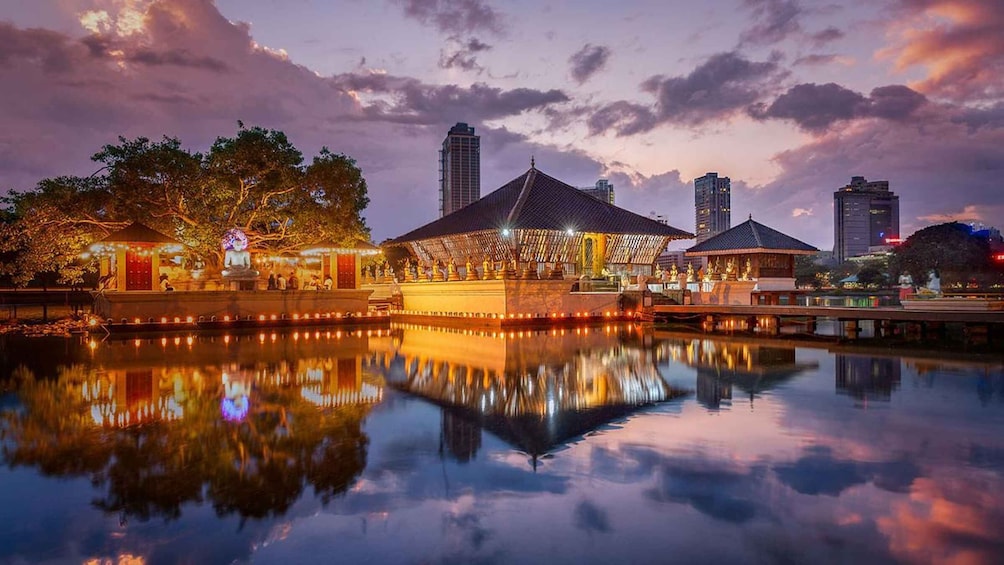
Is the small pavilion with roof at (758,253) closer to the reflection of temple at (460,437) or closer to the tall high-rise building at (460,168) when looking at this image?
the reflection of temple at (460,437)

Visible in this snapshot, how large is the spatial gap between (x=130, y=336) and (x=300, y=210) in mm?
8127

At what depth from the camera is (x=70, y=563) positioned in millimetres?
4168

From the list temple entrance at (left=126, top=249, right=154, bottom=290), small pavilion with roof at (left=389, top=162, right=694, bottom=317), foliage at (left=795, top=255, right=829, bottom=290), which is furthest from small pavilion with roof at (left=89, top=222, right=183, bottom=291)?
foliage at (left=795, top=255, right=829, bottom=290)

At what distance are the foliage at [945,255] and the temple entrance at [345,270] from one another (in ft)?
129

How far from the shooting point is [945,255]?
4594 centimetres

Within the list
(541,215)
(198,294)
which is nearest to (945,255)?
(541,215)

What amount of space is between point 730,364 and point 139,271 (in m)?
22.1

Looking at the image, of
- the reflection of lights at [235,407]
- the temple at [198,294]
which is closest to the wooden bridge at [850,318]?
the temple at [198,294]

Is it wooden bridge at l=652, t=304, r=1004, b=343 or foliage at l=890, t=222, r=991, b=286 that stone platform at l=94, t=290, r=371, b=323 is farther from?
foliage at l=890, t=222, r=991, b=286

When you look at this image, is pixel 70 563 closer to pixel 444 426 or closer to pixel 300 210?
pixel 444 426

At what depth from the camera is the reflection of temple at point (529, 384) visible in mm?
Result: 7691

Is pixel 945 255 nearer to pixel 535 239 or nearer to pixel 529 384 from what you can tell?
pixel 535 239

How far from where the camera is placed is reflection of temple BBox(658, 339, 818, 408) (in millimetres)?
10414

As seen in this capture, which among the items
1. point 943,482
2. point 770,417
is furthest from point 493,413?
→ point 943,482
